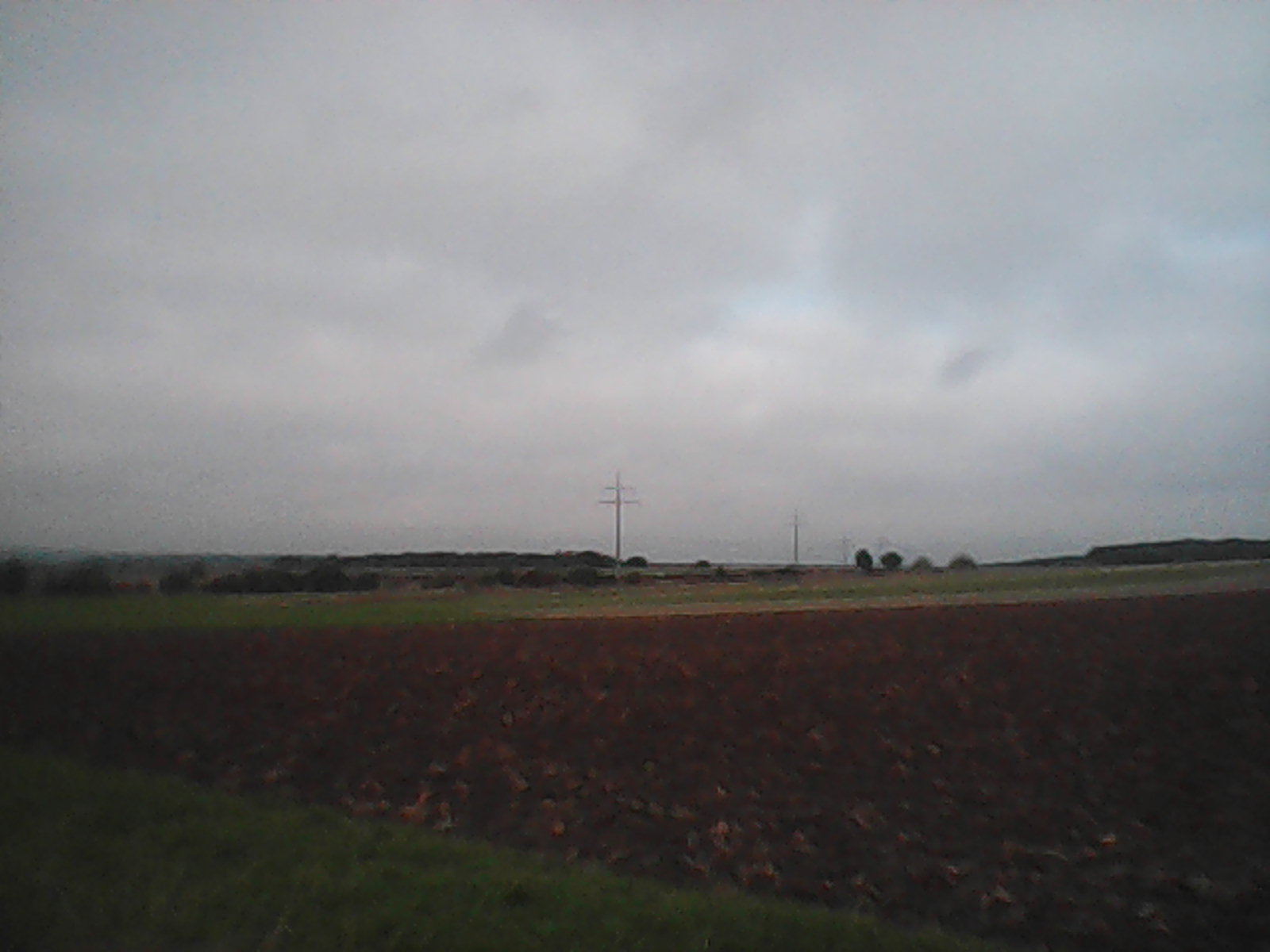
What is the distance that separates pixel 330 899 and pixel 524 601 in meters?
37.5

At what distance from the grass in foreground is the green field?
16.6 metres

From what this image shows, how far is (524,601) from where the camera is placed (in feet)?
150

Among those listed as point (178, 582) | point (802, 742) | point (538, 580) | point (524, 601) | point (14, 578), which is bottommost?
point (802, 742)

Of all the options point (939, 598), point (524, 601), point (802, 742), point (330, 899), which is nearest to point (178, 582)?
point (524, 601)

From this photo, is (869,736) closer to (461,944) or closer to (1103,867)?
(1103,867)

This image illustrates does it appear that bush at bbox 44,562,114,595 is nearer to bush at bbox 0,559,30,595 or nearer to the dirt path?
bush at bbox 0,559,30,595

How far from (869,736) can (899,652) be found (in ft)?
19.7

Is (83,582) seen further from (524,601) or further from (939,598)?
(939,598)

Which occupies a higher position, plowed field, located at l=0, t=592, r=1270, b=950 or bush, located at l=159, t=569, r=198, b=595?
bush, located at l=159, t=569, r=198, b=595

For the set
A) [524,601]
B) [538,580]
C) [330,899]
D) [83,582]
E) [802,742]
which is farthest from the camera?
[538,580]

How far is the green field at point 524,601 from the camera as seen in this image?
30172mm

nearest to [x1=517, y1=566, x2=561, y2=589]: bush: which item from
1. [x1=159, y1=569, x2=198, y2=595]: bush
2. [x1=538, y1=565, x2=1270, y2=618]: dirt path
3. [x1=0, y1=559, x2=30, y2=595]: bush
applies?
[x1=159, y1=569, x2=198, y2=595]: bush

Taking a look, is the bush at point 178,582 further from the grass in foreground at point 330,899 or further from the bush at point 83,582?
the grass in foreground at point 330,899

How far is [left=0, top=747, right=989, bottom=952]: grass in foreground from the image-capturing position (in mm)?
7723
